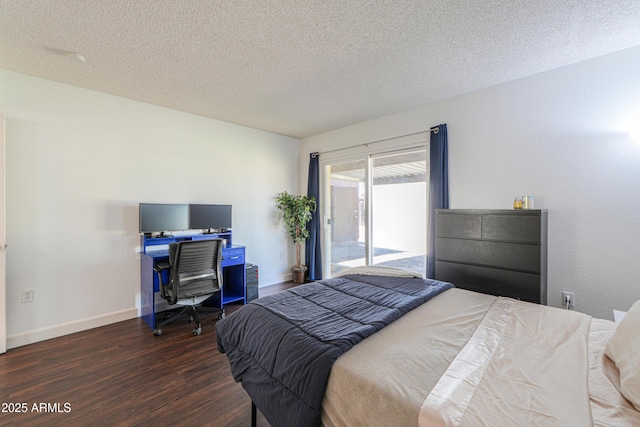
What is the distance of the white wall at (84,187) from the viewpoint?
254cm

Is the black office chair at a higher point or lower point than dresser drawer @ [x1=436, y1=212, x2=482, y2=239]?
lower

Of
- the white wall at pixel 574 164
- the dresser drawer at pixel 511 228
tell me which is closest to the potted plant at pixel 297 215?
the white wall at pixel 574 164

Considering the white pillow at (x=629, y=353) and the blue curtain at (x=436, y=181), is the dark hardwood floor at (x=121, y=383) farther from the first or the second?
the blue curtain at (x=436, y=181)

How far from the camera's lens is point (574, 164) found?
241cm

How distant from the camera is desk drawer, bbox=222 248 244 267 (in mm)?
3378

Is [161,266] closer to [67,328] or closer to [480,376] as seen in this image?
[67,328]

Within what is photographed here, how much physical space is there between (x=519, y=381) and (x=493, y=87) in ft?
9.62

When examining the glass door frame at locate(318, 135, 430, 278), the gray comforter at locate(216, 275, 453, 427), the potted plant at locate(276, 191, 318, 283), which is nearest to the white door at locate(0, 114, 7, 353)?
the gray comforter at locate(216, 275, 453, 427)

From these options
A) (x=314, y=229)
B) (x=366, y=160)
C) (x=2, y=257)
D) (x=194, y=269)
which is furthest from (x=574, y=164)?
(x=2, y=257)

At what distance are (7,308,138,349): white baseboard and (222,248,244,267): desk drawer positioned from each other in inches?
46.3

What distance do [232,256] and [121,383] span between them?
66.1 inches

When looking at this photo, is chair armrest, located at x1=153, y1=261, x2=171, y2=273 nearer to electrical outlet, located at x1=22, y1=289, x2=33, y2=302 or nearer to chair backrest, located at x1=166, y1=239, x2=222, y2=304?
chair backrest, located at x1=166, y1=239, x2=222, y2=304

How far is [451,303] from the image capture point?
1.84 m

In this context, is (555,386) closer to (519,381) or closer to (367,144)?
(519,381)
